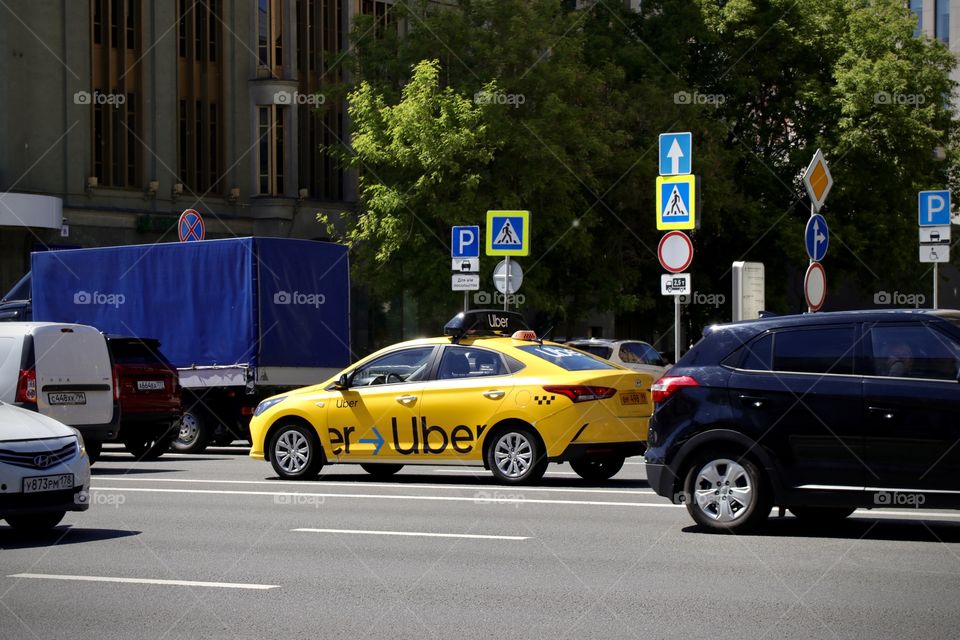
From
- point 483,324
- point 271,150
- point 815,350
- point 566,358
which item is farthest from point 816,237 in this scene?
point 271,150

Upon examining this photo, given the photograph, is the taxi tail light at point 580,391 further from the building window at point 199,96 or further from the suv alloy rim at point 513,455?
the building window at point 199,96

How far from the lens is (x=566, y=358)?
16.3 metres

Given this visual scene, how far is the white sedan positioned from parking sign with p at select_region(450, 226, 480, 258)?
14198 millimetres

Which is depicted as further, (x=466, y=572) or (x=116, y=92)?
(x=116, y=92)

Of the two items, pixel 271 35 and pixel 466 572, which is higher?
pixel 271 35

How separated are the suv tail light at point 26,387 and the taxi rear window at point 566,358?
608 cm

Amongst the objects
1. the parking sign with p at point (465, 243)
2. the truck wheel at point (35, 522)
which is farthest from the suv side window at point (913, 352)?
the parking sign with p at point (465, 243)

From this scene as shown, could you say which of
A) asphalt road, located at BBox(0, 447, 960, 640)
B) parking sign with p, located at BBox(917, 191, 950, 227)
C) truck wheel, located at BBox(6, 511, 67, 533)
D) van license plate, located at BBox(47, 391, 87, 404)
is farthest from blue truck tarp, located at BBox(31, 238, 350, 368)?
truck wheel, located at BBox(6, 511, 67, 533)

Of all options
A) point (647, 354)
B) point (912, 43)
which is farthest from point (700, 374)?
point (912, 43)

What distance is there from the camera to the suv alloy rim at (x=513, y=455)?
1594 cm

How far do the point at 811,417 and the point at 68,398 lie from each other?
416 inches

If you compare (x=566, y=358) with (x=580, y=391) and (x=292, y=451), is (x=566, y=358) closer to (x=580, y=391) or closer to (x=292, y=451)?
(x=580, y=391)

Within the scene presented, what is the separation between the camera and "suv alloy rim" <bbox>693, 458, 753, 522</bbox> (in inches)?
457

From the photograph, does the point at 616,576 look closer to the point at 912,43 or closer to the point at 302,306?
the point at 302,306
